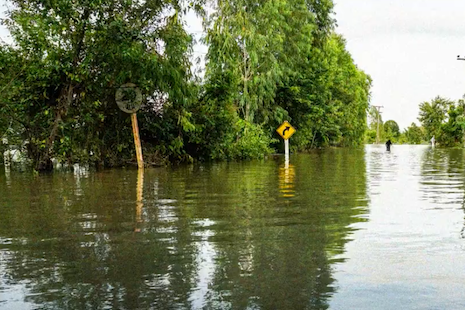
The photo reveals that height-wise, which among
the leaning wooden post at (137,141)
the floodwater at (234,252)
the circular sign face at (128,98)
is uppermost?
the circular sign face at (128,98)

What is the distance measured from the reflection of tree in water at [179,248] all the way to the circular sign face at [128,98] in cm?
1319

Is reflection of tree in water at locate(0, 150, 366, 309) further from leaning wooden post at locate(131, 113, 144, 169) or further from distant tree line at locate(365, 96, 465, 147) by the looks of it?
distant tree line at locate(365, 96, 465, 147)

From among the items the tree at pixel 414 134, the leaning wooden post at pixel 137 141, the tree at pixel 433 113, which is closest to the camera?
the leaning wooden post at pixel 137 141

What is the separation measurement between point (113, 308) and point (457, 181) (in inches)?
588

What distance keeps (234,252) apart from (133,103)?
20706mm

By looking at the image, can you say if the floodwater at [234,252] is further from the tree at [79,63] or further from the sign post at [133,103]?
the sign post at [133,103]

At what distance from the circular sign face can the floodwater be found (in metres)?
13.5

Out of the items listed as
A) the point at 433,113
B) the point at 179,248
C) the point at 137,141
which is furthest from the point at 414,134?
the point at 179,248

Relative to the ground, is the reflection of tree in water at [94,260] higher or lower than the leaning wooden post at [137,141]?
lower

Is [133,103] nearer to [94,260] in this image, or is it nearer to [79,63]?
[79,63]

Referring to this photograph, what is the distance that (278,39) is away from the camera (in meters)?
41.8

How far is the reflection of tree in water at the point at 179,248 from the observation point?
524 cm

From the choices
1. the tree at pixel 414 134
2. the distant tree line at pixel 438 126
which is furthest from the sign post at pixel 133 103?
the tree at pixel 414 134

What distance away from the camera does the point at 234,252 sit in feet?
23.1
